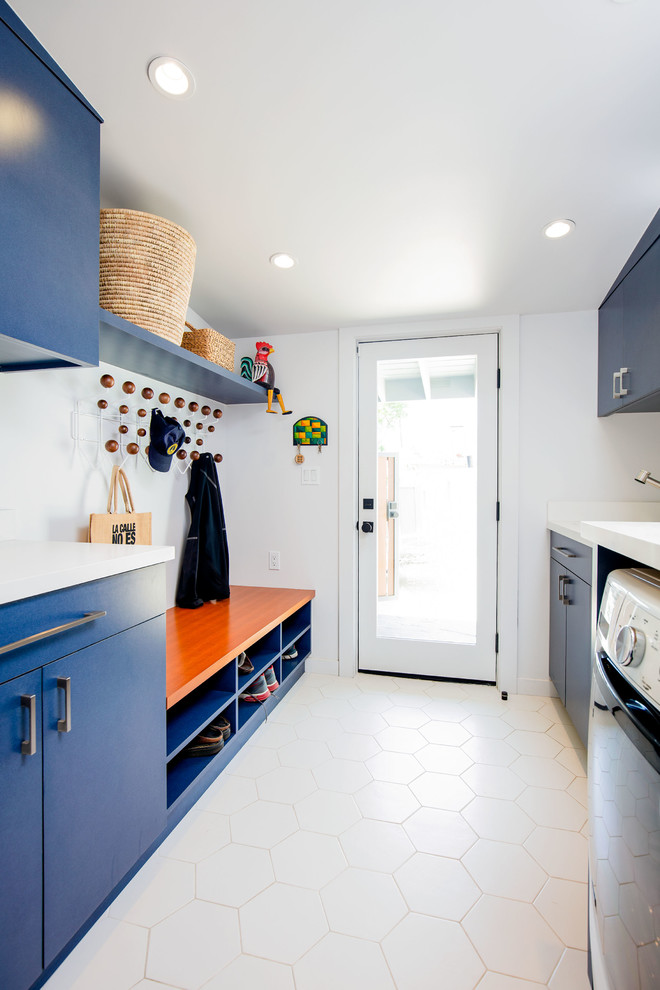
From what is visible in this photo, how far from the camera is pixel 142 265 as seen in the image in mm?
1629

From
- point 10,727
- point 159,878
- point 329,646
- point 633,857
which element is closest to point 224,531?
point 329,646

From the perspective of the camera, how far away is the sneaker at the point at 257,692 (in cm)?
222

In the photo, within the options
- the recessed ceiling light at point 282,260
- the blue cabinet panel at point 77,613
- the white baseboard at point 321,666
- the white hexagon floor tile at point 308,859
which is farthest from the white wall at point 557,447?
the blue cabinet panel at point 77,613

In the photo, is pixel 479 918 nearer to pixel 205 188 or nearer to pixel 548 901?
pixel 548 901

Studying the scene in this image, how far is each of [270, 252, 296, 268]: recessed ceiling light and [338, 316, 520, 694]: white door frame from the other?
0.67 m

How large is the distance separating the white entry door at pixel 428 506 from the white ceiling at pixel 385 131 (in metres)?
0.56

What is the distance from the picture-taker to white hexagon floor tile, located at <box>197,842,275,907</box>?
4.39ft

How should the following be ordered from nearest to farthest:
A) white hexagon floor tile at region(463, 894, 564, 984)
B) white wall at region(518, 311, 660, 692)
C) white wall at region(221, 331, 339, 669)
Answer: white hexagon floor tile at region(463, 894, 564, 984) → white wall at region(518, 311, 660, 692) → white wall at region(221, 331, 339, 669)

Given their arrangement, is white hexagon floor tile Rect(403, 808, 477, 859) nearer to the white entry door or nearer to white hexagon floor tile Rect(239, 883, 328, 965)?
white hexagon floor tile Rect(239, 883, 328, 965)

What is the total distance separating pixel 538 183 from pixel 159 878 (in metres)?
2.53

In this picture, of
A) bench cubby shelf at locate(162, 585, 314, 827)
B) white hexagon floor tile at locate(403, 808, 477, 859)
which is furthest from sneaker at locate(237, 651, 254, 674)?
white hexagon floor tile at locate(403, 808, 477, 859)

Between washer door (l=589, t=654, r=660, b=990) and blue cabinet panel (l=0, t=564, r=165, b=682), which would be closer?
washer door (l=589, t=654, r=660, b=990)

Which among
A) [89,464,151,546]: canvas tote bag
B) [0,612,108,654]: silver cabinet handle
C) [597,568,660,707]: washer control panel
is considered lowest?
[0,612,108,654]: silver cabinet handle

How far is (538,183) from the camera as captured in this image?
67.2 inches
